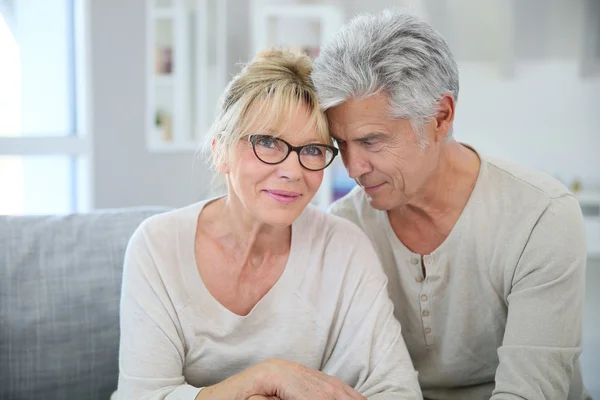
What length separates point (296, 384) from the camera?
1.49 metres

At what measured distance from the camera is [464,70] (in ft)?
16.5

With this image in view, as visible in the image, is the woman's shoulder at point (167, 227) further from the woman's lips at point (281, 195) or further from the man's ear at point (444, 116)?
the man's ear at point (444, 116)

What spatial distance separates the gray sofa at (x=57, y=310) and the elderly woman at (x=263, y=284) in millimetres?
319

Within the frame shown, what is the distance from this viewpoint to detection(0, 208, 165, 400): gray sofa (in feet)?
6.04

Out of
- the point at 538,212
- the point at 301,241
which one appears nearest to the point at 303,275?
the point at 301,241

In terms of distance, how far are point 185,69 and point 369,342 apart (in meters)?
3.06

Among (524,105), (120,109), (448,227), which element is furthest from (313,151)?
(524,105)

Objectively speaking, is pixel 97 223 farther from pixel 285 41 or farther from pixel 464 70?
pixel 464 70

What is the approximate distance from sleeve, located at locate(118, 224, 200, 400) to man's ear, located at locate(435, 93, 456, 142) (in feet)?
2.35

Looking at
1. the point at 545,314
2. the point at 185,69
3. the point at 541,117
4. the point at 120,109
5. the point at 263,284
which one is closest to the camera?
the point at 545,314

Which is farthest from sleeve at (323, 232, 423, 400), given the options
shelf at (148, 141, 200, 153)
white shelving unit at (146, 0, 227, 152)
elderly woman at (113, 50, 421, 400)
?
white shelving unit at (146, 0, 227, 152)

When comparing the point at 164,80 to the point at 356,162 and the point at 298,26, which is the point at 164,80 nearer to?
the point at 298,26

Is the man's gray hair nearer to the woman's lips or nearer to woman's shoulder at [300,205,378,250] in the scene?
the woman's lips

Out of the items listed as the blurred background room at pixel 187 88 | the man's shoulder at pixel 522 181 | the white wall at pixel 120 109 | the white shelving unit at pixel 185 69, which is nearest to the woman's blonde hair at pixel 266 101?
the man's shoulder at pixel 522 181
